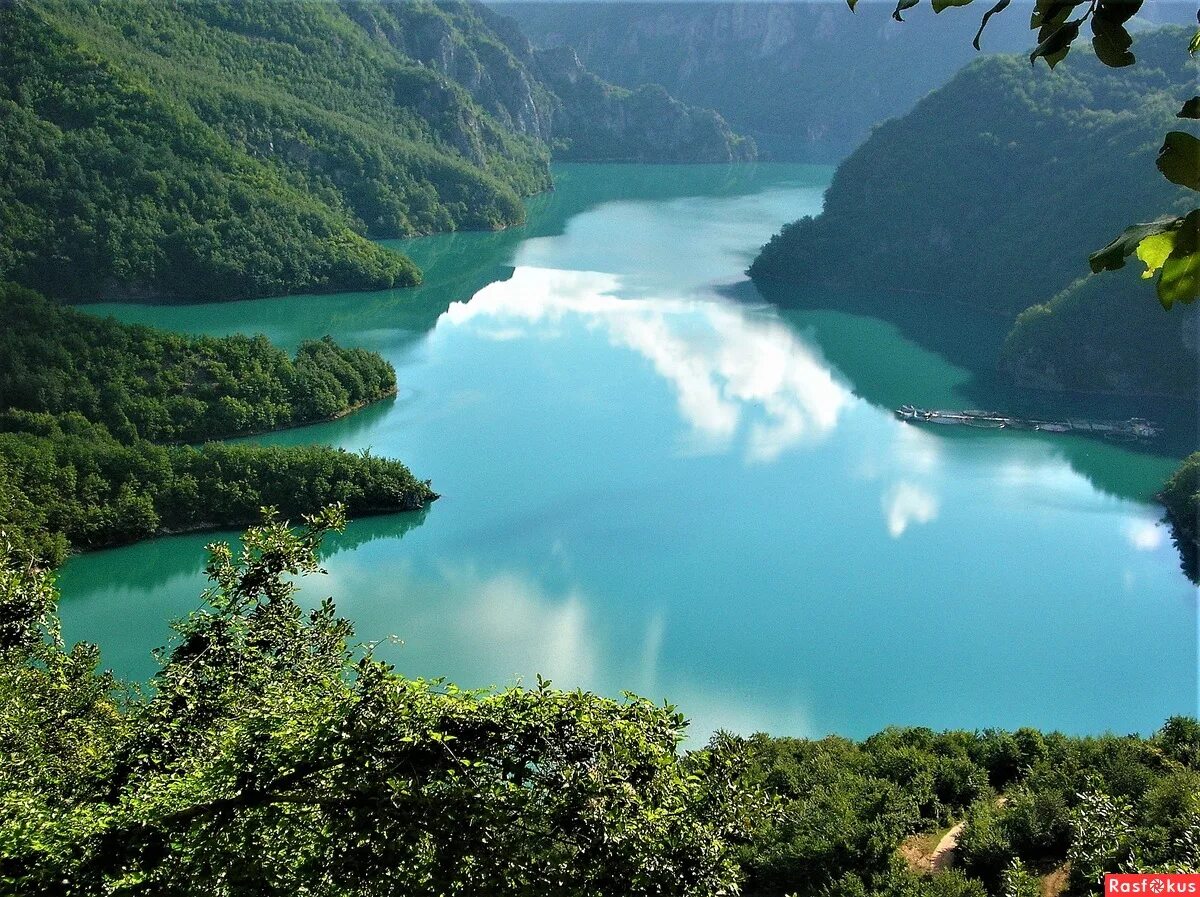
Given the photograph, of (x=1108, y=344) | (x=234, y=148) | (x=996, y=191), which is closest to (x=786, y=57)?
(x=996, y=191)

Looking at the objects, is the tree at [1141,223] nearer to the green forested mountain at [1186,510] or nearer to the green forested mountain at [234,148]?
the green forested mountain at [1186,510]

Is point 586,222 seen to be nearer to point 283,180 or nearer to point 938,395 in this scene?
point 283,180

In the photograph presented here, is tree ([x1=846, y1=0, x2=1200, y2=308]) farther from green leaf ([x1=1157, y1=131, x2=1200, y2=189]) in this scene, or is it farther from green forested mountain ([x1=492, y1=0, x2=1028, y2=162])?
green forested mountain ([x1=492, y1=0, x2=1028, y2=162])

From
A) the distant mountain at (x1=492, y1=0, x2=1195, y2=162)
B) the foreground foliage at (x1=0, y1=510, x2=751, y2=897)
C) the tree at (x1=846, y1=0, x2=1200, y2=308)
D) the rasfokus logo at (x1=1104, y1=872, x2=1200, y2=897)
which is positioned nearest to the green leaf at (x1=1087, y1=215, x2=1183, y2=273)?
the tree at (x1=846, y1=0, x2=1200, y2=308)

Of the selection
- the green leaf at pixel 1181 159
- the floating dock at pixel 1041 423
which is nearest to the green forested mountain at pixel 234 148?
the floating dock at pixel 1041 423

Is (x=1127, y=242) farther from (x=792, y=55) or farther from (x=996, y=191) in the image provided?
(x=792, y=55)

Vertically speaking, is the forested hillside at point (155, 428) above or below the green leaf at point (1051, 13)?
below
